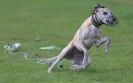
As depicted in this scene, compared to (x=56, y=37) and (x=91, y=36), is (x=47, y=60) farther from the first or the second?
(x=56, y=37)

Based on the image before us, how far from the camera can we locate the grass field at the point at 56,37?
40.7 feet

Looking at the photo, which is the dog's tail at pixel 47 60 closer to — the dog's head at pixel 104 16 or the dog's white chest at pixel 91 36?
the dog's white chest at pixel 91 36

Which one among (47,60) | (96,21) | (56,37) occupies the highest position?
(96,21)

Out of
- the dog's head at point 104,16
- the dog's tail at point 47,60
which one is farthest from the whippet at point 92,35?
the dog's tail at point 47,60

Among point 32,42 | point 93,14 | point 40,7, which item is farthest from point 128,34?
point 40,7

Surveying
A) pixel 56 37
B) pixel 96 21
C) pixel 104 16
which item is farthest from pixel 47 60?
pixel 56 37

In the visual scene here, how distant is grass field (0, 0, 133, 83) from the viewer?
488 inches

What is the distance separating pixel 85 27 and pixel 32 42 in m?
6.04

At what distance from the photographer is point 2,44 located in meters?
17.7

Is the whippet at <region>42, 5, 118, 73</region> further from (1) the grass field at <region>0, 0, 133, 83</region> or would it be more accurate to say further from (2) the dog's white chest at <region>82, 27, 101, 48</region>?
(1) the grass field at <region>0, 0, 133, 83</region>

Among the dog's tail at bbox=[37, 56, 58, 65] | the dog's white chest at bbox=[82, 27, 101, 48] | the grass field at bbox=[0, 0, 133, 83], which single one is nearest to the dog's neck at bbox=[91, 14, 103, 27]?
the dog's white chest at bbox=[82, 27, 101, 48]

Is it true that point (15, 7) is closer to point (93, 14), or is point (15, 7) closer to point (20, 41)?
point (20, 41)

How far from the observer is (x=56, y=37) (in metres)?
20.0

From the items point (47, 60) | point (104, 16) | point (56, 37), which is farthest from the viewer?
point (56, 37)
